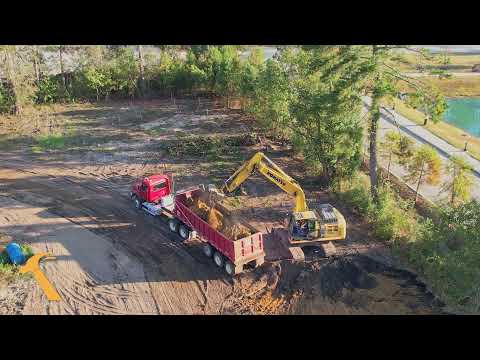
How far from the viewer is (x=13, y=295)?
1559 cm

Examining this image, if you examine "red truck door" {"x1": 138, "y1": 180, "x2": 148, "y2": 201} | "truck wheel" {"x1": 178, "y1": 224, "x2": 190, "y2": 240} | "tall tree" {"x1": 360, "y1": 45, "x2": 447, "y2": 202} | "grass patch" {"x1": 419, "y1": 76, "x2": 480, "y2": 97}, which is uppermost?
"tall tree" {"x1": 360, "y1": 45, "x2": 447, "y2": 202}

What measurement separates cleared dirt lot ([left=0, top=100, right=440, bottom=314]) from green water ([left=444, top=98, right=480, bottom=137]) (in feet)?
62.5

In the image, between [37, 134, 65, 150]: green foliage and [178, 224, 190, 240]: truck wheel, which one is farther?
[37, 134, 65, 150]: green foliage

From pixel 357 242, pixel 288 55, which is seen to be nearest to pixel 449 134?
pixel 288 55

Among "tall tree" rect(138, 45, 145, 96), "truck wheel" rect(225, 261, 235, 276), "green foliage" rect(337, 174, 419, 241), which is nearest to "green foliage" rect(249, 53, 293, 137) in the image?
"green foliage" rect(337, 174, 419, 241)

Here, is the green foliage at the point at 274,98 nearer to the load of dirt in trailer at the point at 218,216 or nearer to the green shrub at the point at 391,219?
the green shrub at the point at 391,219

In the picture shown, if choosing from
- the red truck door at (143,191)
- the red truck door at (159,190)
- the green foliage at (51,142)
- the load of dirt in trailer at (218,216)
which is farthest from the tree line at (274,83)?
the red truck door at (143,191)

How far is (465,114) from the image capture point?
132ft

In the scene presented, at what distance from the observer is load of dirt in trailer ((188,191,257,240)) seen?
671 inches

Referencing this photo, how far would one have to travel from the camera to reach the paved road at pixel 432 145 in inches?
903

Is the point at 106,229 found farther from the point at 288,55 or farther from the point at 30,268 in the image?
the point at 288,55

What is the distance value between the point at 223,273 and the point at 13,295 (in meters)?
7.59

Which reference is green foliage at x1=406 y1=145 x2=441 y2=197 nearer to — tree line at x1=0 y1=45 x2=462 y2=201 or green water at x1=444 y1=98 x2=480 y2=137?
tree line at x1=0 y1=45 x2=462 y2=201

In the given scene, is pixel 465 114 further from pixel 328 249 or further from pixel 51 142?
pixel 51 142
